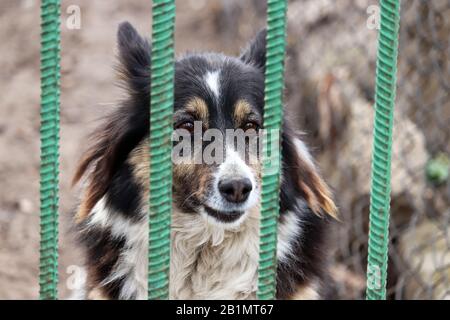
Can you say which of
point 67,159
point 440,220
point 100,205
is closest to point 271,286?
point 100,205

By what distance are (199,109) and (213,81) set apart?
0.16m

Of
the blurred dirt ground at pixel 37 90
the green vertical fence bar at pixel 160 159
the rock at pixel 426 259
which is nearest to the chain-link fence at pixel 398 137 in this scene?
the rock at pixel 426 259

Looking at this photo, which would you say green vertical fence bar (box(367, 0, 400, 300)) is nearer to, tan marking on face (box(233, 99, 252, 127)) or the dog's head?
the dog's head

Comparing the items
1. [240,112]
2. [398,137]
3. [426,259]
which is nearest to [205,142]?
[240,112]

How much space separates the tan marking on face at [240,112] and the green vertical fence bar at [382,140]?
104cm

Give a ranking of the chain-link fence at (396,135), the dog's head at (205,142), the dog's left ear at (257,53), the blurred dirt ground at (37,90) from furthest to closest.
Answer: the blurred dirt ground at (37,90) < the chain-link fence at (396,135) < the dog's left ear at (257,53) < the dog's head at (205,142)

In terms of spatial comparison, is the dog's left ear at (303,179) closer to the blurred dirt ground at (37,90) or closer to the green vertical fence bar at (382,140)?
the green vertical fence bar at (382,140)

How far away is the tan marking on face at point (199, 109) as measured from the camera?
3.00 metres

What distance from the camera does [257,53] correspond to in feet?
11.0

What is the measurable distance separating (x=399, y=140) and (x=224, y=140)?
2297mm

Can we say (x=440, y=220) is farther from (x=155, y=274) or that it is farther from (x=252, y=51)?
(x=155, y=274)

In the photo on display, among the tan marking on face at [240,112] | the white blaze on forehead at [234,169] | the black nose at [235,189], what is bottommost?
the black nose at [235,189]

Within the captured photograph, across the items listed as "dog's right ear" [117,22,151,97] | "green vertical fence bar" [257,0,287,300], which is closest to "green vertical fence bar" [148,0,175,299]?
"green vertical fence bar" [257,0,287,300]

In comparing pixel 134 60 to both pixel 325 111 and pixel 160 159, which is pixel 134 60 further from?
pixel 325 111
